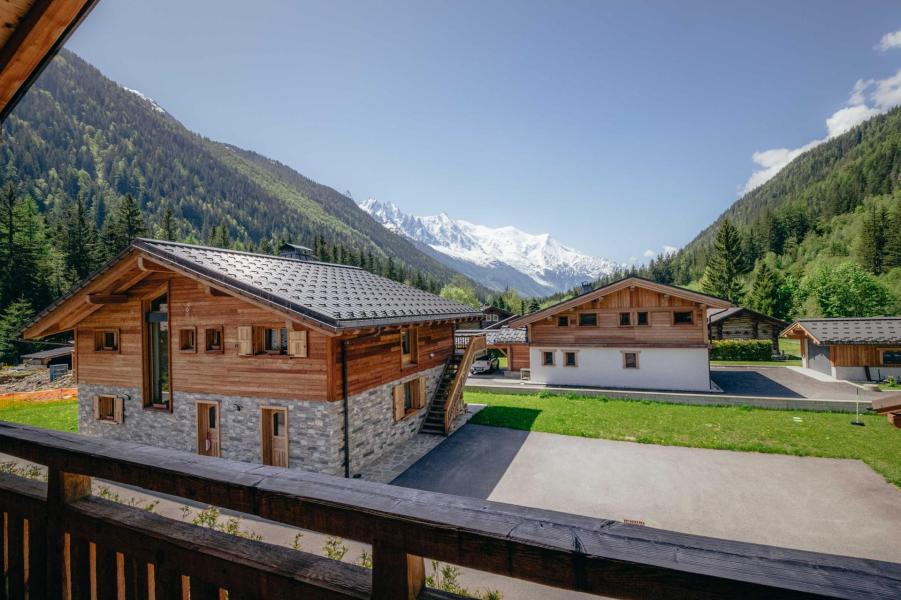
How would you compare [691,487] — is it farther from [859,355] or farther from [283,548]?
[859,355]

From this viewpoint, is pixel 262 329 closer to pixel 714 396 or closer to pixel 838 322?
pixel 714 396

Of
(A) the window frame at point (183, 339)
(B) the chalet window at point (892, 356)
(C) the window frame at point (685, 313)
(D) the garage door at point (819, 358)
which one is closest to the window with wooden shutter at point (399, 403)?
(A) the window frame at point (183, 339)

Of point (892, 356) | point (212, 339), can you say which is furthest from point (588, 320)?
point (212, 339)

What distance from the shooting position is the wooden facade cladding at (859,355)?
2517 cm

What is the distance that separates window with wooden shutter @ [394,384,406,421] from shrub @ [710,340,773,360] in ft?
111

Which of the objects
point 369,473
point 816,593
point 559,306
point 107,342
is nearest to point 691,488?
point 369,473

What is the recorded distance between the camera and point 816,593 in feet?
2.87

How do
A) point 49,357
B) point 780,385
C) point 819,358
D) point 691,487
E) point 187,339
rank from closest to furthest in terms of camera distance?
point 691,487 < point 187,339 < point 780,385 < point 819,358 < point 49,357

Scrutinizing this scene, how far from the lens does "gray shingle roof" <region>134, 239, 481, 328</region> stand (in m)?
10.4

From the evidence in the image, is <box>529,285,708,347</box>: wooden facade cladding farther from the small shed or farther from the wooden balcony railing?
the small shed

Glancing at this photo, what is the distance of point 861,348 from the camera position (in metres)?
25.5

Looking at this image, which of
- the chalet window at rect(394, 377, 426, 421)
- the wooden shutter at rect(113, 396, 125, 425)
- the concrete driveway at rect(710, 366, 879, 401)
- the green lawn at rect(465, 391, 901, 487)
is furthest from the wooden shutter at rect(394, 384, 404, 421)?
the concrete driveway at rect(710, 366, 879, 401)

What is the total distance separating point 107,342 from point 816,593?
60.8 ft

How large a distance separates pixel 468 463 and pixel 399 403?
9.96 feet
